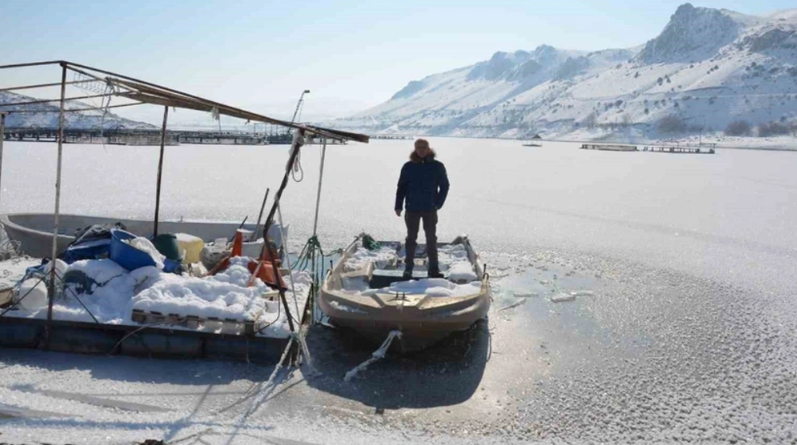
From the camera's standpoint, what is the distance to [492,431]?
5.02 metres

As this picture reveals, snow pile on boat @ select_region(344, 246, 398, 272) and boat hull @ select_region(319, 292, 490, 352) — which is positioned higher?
snow pile on boat @ select_region(344, 246, 398, 272)

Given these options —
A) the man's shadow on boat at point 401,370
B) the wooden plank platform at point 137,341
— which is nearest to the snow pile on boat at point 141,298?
the wooden plank platform at point 137,341

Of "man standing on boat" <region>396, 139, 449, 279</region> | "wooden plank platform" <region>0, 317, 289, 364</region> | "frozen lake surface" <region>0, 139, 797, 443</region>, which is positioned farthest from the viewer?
"man standing on boat" <region>396, 139, 449, 279</region>

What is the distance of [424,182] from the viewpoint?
310 inches

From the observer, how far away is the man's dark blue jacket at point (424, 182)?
Answer: 7.87 m

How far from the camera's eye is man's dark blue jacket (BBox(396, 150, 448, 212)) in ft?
25.8

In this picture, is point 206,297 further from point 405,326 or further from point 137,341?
point 405,326

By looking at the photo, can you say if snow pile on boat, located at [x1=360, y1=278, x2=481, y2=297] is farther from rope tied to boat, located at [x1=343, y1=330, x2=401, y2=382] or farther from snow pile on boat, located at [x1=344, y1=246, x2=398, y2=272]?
snow pile on boat, located at [x1=344, y1=246, x2=398, y2=272]

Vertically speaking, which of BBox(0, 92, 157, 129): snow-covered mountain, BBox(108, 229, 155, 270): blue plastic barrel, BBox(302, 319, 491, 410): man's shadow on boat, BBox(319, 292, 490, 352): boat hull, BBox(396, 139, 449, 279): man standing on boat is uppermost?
BBox(0, 92, 157, 129): snow-covered mountain

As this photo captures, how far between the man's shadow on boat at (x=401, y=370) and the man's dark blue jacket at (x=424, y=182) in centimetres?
164

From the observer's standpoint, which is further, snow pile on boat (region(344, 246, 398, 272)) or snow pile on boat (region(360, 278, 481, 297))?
snow pile on boat (region(344, 246, 398, 272))

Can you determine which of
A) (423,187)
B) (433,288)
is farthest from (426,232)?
(433,288)

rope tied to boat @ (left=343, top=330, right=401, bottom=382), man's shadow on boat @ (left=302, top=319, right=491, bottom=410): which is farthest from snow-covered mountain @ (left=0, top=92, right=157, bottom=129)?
rope tied to boat @ (left=343, top=330, right=401, bottom=382)

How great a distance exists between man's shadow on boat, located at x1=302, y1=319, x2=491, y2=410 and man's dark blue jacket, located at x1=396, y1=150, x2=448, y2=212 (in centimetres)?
164
